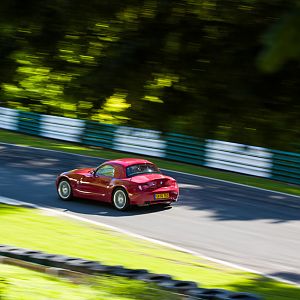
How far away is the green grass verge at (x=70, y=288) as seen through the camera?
6.99 m

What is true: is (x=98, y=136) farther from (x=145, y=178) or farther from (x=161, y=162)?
(x=145, y=178)

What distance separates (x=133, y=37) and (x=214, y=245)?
349 inches

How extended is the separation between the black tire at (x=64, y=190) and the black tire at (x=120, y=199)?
1399mm

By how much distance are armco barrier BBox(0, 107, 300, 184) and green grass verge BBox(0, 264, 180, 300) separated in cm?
1068

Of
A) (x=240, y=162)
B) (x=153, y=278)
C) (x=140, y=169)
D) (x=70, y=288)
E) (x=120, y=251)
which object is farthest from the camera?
(x=240, y=162)

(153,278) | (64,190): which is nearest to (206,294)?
(153,278)

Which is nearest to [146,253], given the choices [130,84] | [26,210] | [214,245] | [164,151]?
[214,245]

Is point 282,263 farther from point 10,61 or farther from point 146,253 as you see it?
point 10,61

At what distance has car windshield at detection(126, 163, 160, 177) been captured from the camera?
17.3 metres

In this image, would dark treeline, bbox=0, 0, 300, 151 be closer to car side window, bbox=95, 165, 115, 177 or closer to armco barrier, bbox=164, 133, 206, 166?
car side window, bbox=95, 165, 115, 177

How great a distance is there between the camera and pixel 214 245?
532 inches

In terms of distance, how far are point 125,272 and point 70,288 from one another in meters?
0.80

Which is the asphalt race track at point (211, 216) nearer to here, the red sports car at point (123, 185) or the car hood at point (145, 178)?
the red sports car at point (123, 185)

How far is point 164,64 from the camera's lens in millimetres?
5203
